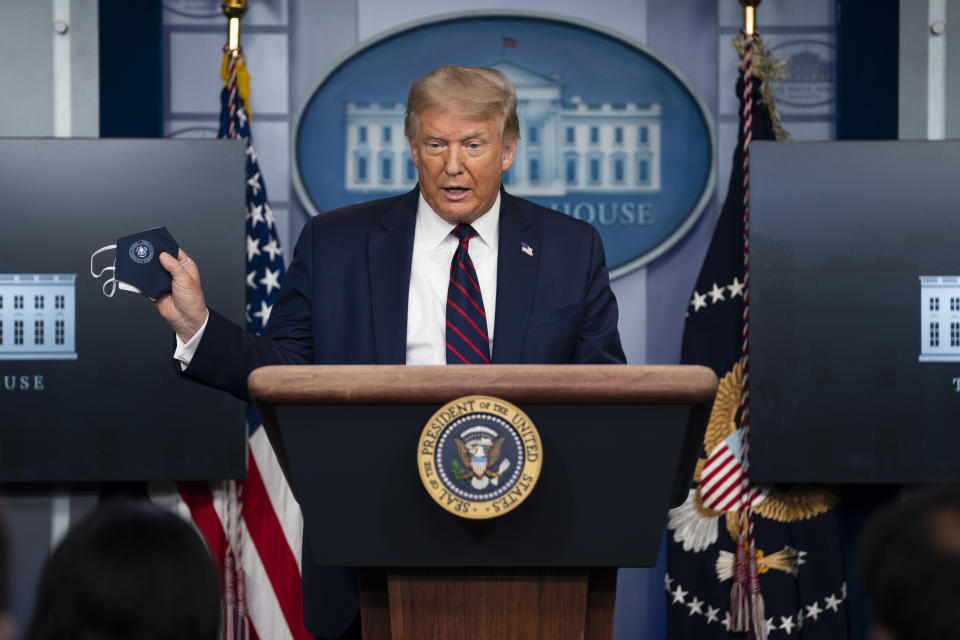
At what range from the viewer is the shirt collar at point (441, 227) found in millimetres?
1938

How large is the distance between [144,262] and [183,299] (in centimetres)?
8

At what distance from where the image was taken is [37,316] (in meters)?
3.04

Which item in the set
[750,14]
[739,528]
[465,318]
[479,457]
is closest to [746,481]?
[739,528]

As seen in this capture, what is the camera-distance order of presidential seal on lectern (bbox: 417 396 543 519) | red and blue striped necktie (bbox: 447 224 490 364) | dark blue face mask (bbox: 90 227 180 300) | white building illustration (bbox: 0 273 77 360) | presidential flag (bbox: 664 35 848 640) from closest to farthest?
presidential seal on lectern (bbox: 417 396 543 519) < dark blue face mask (bbox: 90 227 180 300) < red and blue striped necktie (bbox: 447 224 490 364) < white building illustration (bbox: 0 273 77 360) < presidential flag (bbox: 664 35 848 640)

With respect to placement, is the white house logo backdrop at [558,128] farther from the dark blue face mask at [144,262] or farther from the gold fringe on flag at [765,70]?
the dark blue face mask at [144,262]

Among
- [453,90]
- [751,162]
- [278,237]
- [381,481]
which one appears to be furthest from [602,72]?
[381,481]

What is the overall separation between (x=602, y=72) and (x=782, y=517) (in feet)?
5.20

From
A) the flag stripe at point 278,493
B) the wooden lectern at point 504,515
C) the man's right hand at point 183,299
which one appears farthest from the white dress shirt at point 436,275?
the flag stripe at point 278,493

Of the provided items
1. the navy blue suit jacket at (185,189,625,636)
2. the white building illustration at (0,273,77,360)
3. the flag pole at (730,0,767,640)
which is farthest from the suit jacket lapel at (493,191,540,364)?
the white building illustration at (0,273,77,360)

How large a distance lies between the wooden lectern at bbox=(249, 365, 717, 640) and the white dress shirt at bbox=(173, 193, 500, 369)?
53 centimetres

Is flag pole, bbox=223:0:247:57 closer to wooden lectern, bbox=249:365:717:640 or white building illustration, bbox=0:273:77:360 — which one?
white building illustration, bbox=0:273:77:360

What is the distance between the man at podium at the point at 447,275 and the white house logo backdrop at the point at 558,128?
5.00 feet

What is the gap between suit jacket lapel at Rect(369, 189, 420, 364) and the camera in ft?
5.79

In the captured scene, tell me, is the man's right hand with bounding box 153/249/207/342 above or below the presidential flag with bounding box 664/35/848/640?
above
